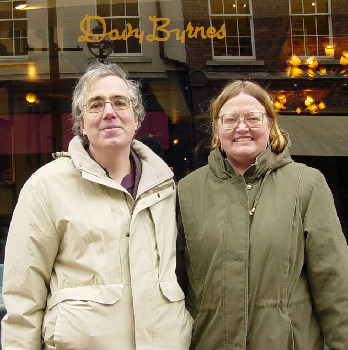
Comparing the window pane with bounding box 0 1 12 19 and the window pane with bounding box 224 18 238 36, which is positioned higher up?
the window pane with bounding box 0 1 12 19

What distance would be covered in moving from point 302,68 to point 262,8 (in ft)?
2.38

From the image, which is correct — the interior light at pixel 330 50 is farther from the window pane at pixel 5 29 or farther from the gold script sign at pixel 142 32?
the window pane at pixel 5 29

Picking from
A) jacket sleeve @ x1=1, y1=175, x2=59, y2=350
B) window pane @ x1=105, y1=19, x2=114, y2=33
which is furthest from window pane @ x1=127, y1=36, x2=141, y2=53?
jacket sleeve @ x1=1, y1=175, x2=59, y2=350

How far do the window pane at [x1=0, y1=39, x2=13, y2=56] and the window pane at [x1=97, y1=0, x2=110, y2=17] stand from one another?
94 centimetres

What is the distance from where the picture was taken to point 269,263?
7.16 ft

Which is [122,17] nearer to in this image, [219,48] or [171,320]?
[219,48]

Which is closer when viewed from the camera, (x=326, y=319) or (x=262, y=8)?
(x=326, y=319)

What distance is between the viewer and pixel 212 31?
202 inches

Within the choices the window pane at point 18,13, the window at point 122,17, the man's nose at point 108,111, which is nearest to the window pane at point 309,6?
the window at point 122,17

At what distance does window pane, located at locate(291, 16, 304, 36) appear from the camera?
5281 mm

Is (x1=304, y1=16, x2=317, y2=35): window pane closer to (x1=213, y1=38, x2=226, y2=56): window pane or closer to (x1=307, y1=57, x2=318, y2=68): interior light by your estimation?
(x1=307, y1=57, x2=318, y2=68): interior light

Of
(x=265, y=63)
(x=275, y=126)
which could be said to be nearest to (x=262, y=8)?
(x=265, y=63)

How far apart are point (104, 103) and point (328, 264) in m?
1.20

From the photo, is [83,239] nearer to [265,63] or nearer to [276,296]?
[276,296]
